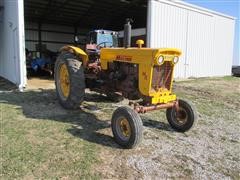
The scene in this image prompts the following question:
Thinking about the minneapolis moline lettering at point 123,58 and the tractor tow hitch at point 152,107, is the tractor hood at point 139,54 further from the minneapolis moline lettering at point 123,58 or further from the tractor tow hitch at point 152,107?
the tractor tow hitch at point 152,107

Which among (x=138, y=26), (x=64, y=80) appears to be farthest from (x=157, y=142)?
(x=138, y=26)

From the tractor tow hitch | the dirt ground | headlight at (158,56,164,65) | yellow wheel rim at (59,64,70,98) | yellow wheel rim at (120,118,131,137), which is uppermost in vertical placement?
headlight at (158,56,164,65)

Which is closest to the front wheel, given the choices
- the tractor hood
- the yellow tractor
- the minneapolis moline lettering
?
the yellow tractor

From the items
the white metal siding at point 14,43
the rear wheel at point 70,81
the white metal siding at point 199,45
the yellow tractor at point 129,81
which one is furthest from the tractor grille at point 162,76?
the white metal siding at point 199,45

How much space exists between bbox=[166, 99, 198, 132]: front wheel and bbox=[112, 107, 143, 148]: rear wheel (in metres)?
1.26

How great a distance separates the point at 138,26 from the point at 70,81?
A: 11928 mm

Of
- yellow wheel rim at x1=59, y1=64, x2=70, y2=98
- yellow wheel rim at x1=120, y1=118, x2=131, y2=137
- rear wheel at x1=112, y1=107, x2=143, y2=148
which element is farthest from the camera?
yellow wheel rim at x1=59, y1=64, x2=70, y2=98

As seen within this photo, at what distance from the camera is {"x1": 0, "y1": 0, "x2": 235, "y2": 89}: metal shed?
11438 millimetres

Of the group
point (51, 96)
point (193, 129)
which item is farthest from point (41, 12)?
point (193, 129)

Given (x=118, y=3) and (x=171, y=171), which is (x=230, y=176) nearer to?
(x=171, y=171)

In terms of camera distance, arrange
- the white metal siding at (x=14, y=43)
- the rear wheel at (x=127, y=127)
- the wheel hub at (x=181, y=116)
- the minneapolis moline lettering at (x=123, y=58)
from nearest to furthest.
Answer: the rear wheel at (x=127, y=127), the minneapolis moline lettering at (x=123, y=58), the wheel hub at (x=181, y=116), the white metal siding at (x=14, y=43)

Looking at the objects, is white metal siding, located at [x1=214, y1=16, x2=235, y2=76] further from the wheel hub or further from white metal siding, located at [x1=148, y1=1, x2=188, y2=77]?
the wheel hub

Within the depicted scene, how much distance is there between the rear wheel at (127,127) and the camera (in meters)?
4.26

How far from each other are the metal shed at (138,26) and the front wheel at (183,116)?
5214mm
